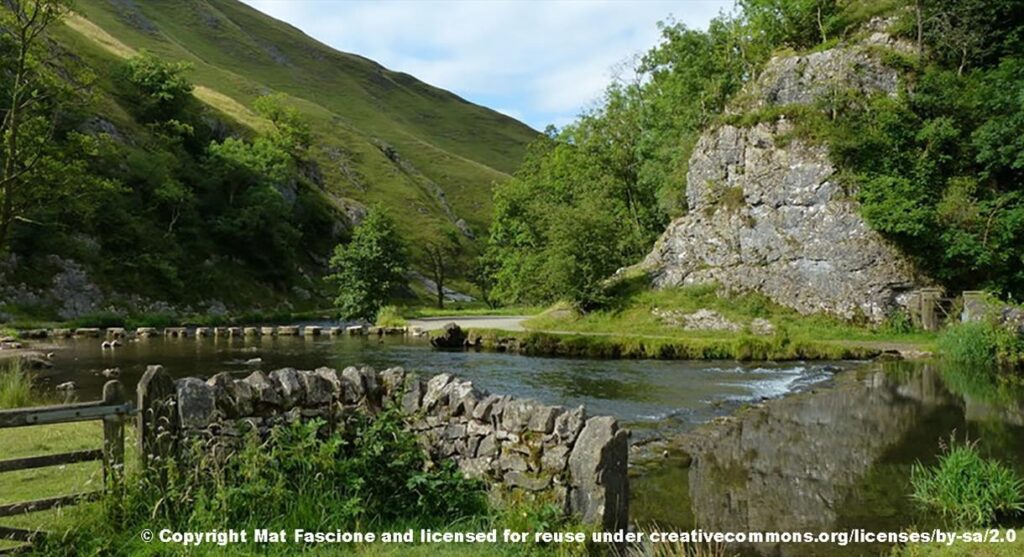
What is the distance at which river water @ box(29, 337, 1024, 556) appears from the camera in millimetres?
9883

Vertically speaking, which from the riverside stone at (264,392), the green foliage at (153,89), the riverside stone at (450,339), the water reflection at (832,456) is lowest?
the water reflection at (832,456)

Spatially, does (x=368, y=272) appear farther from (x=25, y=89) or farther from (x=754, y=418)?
(x=754, y=418)

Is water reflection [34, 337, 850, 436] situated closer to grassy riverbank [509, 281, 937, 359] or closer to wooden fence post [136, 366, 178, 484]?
grassy riverbank [509, 281, 937, 359]

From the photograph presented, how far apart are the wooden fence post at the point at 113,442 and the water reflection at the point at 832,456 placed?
22.0 feet

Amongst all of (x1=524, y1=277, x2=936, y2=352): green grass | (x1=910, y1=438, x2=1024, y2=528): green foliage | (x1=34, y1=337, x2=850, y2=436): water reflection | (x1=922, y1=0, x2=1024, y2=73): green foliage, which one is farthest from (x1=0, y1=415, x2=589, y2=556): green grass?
(x1=922, y1=0, x2=1024, y2=73): green foliage

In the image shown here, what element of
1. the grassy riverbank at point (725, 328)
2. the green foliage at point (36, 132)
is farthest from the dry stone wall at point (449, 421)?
the grassy riverbank at point (725, 328)

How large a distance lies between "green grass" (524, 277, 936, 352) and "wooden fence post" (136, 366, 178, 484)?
27321 millimetres

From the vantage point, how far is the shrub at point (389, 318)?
157 ft

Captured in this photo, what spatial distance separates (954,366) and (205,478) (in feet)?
89.5

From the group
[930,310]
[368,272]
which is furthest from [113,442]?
[368,272]

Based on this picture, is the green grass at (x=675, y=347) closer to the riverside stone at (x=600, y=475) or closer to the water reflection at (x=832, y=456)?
the water reflection at (x=832, y=456)

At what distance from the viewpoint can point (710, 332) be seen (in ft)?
120

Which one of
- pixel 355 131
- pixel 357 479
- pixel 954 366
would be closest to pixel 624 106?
pixel 954 366

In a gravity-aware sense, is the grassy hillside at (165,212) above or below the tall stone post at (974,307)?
above
